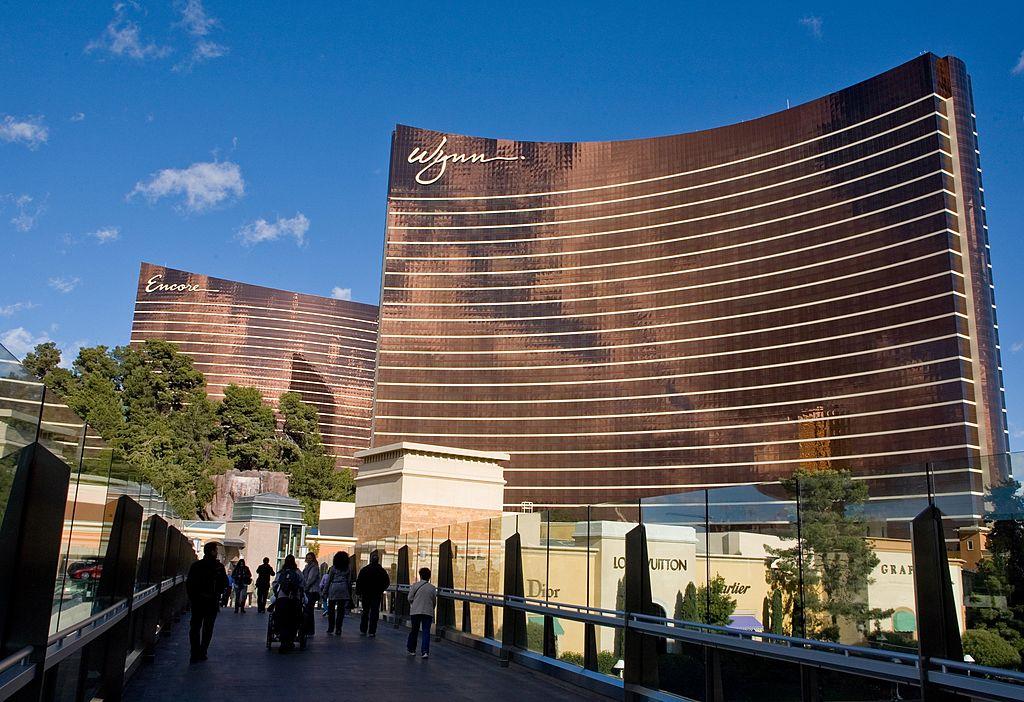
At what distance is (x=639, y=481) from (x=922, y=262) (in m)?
36.7

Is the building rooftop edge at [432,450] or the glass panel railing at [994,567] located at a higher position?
the building rooftop edge at [432,450]

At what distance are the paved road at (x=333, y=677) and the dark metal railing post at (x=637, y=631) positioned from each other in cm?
79

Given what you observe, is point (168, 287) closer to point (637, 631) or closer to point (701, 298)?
point (701, 298)

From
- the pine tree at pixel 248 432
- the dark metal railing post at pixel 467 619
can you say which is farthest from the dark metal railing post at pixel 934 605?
the pine tree at pixel 248 432

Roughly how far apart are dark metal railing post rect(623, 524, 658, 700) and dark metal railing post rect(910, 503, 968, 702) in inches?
157

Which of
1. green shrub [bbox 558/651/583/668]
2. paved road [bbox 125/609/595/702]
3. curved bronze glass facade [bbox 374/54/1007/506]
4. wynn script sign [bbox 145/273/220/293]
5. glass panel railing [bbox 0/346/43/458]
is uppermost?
wynn script sign [bbox 145/273/220/293]

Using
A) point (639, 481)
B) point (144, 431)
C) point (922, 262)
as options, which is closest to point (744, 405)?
point (639, 481)

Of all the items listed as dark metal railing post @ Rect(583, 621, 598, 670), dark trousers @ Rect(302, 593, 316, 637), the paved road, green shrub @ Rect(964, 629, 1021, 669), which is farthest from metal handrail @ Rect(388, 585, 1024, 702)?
dark trousers @ Rect(302, 593, 316, 637)

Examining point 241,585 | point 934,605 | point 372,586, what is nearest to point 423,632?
point 372,586

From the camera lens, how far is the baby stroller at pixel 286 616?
1376 centimetres

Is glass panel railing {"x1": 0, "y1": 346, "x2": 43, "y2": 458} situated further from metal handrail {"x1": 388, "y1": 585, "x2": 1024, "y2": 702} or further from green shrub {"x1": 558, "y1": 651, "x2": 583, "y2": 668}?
green shrub {"x1": 558, "y1": 651, "x2": 583, "y2": 668}

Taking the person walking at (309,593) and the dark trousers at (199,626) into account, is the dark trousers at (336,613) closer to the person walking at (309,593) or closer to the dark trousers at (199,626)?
the person walking at (309,593)

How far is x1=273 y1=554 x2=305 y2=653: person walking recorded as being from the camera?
13.8 meters

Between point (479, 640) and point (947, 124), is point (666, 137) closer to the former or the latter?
point (947, 124)
